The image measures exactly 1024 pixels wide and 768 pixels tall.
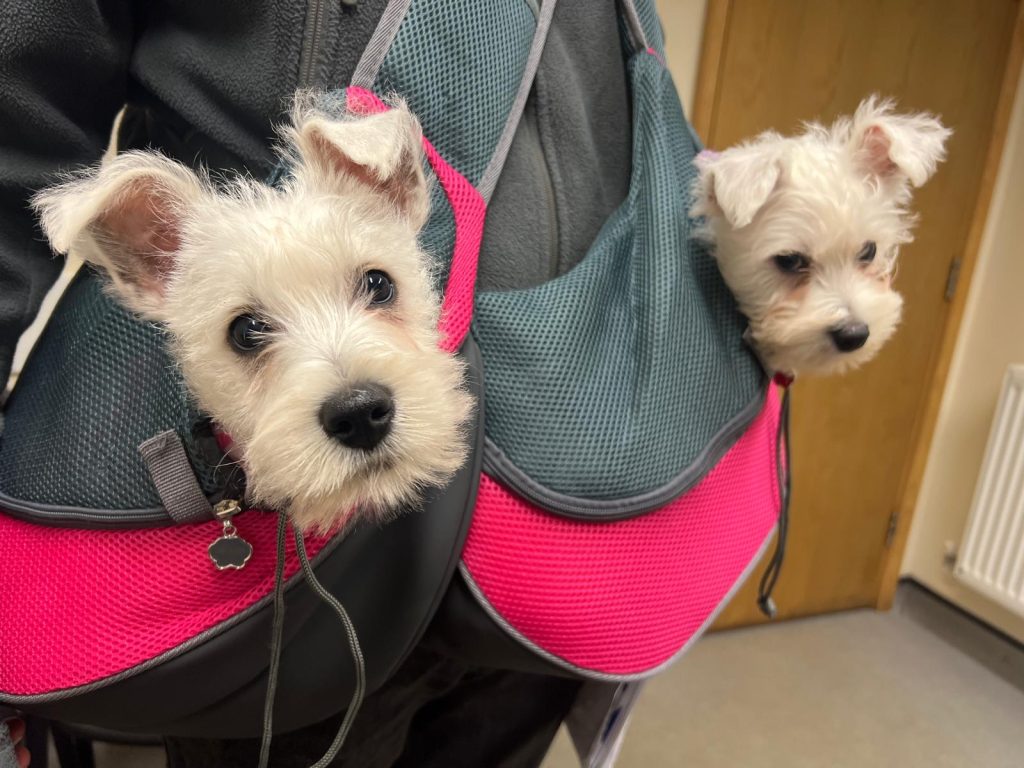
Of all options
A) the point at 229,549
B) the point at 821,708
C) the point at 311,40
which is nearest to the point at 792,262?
the point at 311,40

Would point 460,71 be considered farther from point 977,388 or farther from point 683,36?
point 977,388

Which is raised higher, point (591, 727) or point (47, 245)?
point (47, 245)

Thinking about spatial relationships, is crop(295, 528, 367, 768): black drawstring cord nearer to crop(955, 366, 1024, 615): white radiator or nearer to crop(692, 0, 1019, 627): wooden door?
crop(692, 0, 1019, 627): wooden door

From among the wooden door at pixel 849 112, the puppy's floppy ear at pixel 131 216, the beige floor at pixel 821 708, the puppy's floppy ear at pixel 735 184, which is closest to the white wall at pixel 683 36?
the wooden door at pixel 849 112

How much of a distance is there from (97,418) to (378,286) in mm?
227

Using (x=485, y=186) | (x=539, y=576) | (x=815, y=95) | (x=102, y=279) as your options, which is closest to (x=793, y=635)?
(x=815, y=95)

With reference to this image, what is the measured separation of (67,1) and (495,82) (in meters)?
0.32

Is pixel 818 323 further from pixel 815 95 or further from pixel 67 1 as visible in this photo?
pixel 815 95

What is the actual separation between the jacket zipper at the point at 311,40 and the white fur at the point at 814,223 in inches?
16.6

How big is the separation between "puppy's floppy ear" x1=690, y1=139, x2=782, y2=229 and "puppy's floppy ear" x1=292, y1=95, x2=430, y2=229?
33 cm

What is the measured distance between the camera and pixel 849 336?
783 mm

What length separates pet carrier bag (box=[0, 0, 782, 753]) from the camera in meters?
0.47

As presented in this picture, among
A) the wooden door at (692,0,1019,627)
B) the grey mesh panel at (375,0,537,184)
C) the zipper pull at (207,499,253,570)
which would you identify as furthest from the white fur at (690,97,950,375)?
the wooden door at (692,0,1019,627)

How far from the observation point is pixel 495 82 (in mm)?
567
